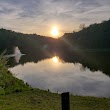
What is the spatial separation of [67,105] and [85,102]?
49.1 ft

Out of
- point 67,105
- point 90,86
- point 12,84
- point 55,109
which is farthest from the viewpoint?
point 90,86

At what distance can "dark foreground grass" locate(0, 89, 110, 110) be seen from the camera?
22938mm

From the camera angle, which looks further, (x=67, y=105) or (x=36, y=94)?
(x=36, y=94)

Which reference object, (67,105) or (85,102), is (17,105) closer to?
(85,102)

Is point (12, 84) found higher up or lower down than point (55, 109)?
higher up

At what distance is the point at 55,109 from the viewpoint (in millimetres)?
22312

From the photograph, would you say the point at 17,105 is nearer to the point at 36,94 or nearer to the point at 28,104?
the point at 28,104

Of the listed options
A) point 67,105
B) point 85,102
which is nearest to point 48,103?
point 85,102

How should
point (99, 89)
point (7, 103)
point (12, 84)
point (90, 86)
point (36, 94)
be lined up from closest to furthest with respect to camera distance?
point (7, 103)
point (36, 94)
point (12, 84)
point (99, 89)
point (90, 86)

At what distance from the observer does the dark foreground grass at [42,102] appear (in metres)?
22.9

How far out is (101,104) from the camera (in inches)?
976

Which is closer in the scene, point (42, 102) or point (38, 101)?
point (42, 102)

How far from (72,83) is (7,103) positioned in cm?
2504

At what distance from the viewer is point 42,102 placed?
81.9 ft
